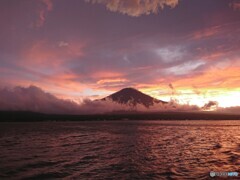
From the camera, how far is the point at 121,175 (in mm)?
24547

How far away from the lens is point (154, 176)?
78.2 ft

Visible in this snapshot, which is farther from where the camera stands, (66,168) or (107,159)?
(107,159)

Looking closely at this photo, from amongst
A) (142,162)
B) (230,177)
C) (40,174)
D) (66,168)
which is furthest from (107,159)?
(230,177)

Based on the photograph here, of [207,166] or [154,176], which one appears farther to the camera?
[207,166]

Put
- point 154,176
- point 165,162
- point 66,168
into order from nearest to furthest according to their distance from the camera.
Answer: point 154,176
point 66,168
point 165,162

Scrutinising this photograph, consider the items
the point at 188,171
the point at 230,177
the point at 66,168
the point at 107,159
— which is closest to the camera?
the point at 230,177

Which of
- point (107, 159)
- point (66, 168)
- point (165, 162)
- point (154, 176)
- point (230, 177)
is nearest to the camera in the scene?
point (230, 177)

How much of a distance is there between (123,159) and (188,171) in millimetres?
10914

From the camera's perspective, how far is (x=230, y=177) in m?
22.2

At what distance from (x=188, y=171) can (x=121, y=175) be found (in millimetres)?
7495

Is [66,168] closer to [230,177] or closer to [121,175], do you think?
[121,175]

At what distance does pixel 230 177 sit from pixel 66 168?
17781 millimetres

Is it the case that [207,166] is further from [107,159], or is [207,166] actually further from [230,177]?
[107,159]

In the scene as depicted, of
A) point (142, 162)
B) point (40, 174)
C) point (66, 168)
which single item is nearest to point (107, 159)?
point (142, 162)
